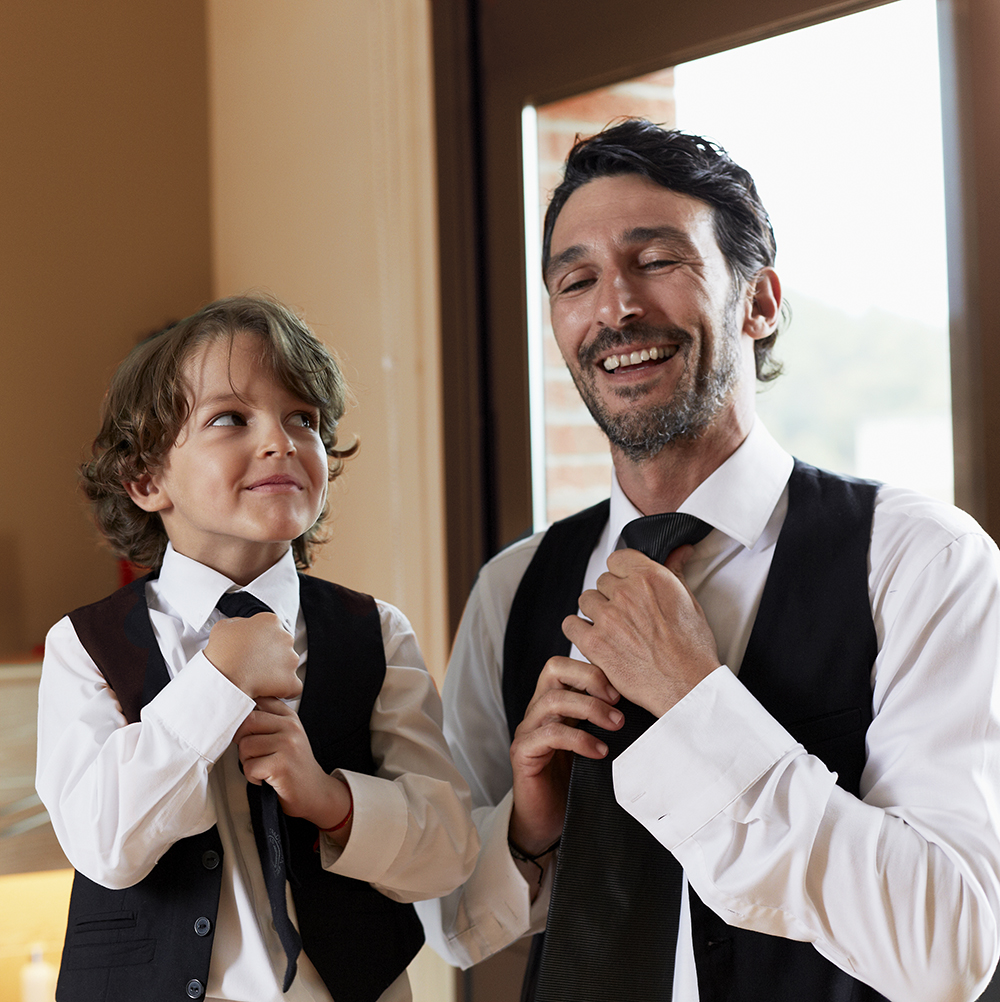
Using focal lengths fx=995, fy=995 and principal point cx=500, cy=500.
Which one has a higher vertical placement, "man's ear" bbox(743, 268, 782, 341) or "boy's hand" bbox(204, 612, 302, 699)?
"man's ear" bbox(743, 268, 782, 341)

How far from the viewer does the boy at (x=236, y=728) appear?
2.89 feet

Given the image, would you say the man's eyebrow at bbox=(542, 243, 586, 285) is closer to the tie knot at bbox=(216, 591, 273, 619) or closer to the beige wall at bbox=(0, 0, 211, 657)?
the tie knot at bbox=(216, 591, 273, 619)

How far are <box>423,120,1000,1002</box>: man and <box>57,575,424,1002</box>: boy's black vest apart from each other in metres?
0.18

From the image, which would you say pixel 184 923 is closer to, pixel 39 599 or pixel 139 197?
pixel 39 599

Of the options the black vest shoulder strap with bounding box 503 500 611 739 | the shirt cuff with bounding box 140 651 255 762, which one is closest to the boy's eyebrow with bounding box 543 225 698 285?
the black vest shoulder strap with bounding box 503 500 611 739

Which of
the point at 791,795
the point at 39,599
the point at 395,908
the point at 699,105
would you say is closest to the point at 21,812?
the point at 39,599

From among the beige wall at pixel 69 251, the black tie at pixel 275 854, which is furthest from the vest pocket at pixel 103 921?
the beige wall at pixel 69 251

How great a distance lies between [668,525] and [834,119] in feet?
2.33

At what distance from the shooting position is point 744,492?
44.2 inches

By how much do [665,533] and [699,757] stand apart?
272 millimetres

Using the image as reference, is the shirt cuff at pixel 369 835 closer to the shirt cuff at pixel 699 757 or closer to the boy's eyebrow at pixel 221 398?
the shirt cuff at pixel 699 757

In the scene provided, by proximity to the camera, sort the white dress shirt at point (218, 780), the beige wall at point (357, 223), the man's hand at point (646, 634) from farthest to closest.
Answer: the beige wall at point (357, 223) < the man's hand at point (646, 634) < the white dress shirt at point (218, 780)

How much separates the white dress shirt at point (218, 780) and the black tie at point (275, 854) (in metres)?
0.02

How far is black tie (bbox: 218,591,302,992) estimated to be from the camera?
2.95ft
